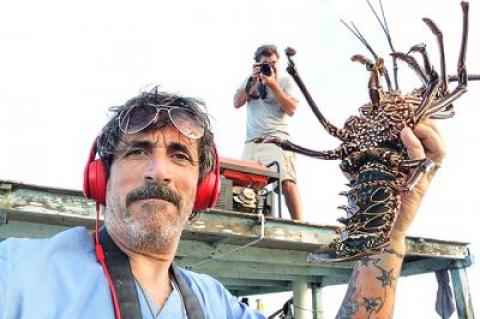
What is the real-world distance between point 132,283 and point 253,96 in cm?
503

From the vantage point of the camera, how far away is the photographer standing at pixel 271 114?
645 cm

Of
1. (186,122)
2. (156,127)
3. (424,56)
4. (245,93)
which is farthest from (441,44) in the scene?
(245,93)

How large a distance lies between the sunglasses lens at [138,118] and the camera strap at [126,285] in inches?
17.8

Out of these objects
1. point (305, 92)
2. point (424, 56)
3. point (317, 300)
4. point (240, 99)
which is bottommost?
point (317, 300)

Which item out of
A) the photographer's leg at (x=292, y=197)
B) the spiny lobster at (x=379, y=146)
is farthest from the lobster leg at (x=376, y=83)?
the photographer's leg at (x=292, y=197)

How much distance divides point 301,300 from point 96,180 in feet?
18.6

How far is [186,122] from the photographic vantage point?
2.37 metres

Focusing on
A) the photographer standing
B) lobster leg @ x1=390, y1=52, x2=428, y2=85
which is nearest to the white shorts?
the photographer standing

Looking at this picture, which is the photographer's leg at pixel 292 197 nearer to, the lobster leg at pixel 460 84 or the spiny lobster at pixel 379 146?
the spiny lobster at pixel 379 146

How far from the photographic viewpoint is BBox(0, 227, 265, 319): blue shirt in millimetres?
1642

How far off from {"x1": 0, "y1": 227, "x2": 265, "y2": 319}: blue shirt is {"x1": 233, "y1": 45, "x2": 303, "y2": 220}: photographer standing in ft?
14.9

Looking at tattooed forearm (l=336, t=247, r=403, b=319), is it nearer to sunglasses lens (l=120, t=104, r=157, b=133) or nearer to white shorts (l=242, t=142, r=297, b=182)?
sunglasses lens (l=120, t=104, r=157, b=133)

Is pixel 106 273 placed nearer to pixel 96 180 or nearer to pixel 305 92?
pixel 96 180

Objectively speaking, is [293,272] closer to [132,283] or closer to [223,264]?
[223,264]
